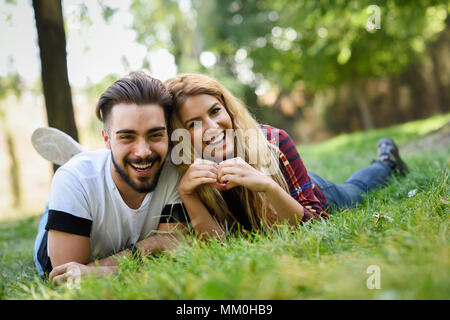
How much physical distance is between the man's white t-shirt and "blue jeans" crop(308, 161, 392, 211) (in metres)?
1.37

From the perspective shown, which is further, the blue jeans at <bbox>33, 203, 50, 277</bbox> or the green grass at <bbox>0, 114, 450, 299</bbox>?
the blue jeans at <bbox>33, 203, 50, 277</bbox>

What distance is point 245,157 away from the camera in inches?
105

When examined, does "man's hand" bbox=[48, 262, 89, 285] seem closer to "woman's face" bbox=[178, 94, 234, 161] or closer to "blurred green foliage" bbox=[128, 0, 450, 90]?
"woman's face" bbox=[178, 94, 234, 161]

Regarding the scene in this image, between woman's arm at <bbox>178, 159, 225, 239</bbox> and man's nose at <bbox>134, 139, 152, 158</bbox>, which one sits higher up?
man's nose at <bbox>134, 139, 152, 158</bbox>

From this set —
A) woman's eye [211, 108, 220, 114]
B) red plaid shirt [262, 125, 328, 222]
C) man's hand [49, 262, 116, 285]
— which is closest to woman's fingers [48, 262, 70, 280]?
man's hand [49, 262, 116, 285]

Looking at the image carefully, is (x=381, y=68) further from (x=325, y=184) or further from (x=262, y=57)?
(x=325, y=184)

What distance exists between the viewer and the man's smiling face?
7.32 feet

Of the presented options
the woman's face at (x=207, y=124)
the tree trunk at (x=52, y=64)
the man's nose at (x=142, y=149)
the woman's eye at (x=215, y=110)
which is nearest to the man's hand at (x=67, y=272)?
the man's nose at (x=142, y=149)

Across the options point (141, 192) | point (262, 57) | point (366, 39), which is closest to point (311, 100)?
point (262, 57)

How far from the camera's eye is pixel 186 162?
2557mm

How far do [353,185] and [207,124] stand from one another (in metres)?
1.72

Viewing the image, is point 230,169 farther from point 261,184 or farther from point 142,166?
point 142,166

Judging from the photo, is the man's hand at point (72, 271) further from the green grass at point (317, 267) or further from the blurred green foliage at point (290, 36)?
the blurred green foliage at point (290, 36)
